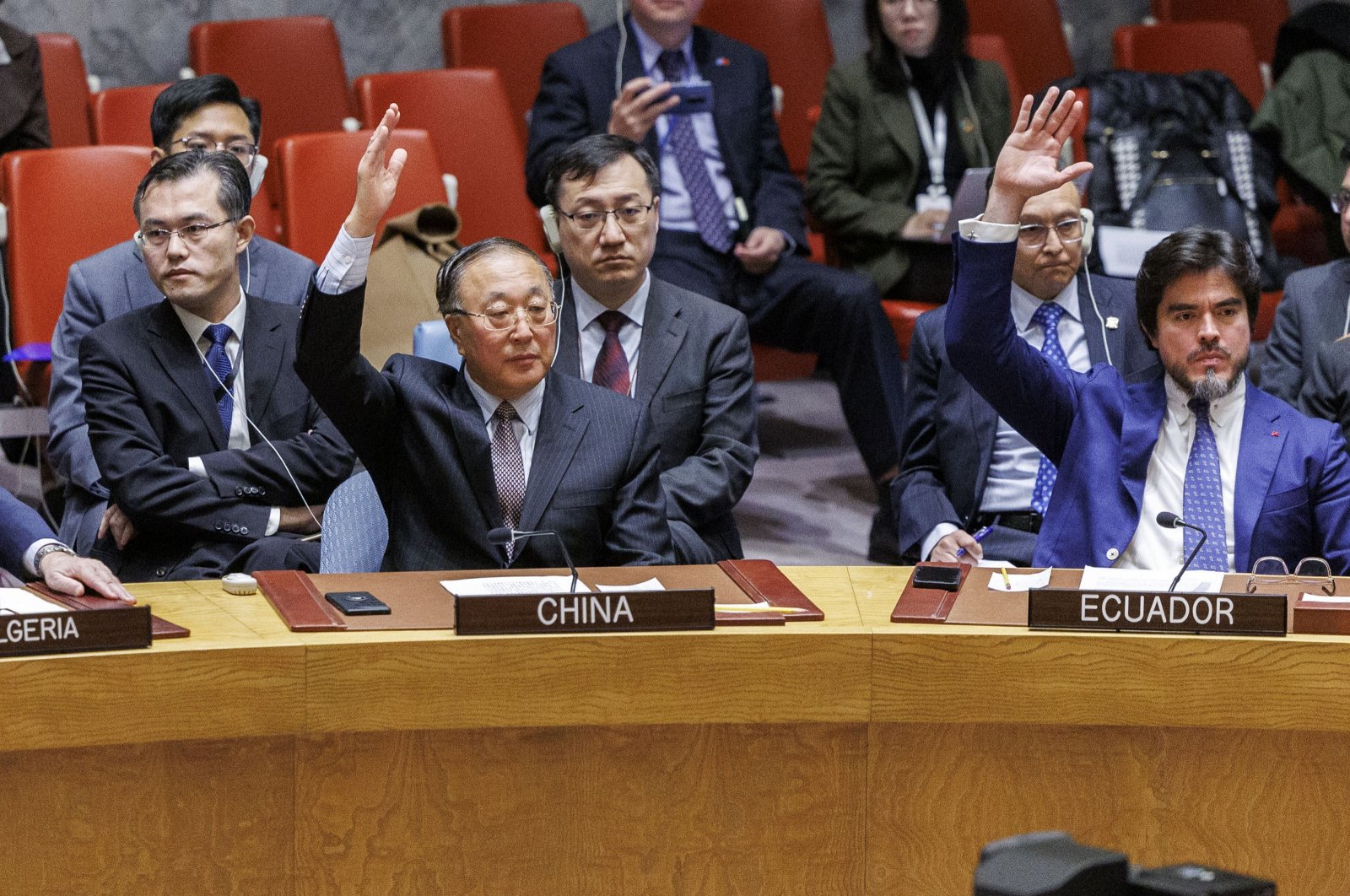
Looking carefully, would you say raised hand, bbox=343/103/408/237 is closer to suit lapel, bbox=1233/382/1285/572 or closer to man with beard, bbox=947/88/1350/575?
man with beard, bbox=947/88/1350/575

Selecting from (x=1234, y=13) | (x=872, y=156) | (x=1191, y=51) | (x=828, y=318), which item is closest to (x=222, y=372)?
(x=828, y=318)

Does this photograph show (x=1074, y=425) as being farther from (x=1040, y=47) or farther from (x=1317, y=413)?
(x=1040, y=47)

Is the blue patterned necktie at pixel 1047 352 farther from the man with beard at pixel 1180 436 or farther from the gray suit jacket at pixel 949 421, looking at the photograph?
the man with beard at pixel 1180 436

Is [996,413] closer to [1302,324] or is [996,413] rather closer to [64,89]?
[1302,324]

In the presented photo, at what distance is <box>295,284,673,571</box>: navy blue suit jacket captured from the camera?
238 cm

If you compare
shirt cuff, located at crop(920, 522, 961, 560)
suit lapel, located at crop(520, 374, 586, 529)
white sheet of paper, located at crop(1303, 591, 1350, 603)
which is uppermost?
suit lapel, located at crop(520, 374, 586, 529)

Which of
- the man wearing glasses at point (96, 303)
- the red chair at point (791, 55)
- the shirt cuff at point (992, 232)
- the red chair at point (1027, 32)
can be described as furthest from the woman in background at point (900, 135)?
the shirt cuff at point (992, 232)

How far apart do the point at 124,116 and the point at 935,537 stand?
2.28 meters

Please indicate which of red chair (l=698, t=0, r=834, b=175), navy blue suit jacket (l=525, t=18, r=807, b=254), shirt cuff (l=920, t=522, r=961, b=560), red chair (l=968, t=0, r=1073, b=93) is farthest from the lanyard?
shirt cuff (l=920, t=522, r=961, b=560)

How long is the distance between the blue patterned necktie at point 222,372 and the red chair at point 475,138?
149cm

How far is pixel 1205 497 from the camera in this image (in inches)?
94.3

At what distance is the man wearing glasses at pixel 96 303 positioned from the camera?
9.68 feet

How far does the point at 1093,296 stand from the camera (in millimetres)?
2971

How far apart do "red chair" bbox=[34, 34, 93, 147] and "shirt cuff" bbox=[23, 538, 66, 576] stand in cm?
229
